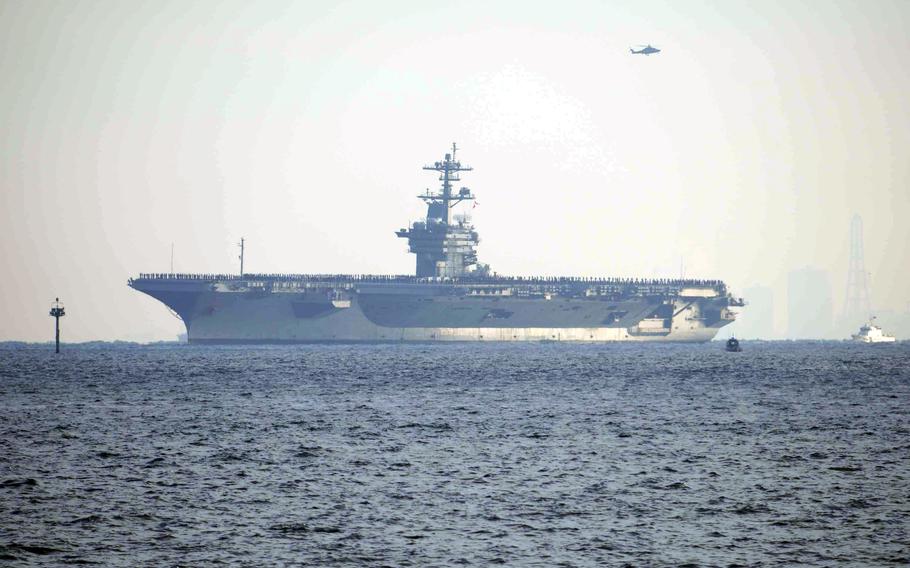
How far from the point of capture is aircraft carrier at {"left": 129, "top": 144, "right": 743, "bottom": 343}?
8062 centimetres

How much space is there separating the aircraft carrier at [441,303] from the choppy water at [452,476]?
109 feet

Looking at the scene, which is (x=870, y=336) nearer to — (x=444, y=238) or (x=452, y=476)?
(x=444, y=238)

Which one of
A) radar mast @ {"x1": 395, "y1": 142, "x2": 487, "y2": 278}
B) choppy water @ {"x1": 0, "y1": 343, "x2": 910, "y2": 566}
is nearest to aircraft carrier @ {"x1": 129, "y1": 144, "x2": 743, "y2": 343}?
radar mast @ {"x1": 395, "y1": 142, "x2": 487, "y2": 278}

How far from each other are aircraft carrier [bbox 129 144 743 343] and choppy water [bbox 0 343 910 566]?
33.1 metres

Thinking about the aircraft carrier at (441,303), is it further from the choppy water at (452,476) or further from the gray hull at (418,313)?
the choppy water at (452,476)

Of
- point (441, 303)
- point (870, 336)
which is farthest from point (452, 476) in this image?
point (870, 336)

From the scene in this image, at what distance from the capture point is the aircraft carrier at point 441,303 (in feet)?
265

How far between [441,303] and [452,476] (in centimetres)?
6121

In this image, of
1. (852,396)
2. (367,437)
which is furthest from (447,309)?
(367,437)

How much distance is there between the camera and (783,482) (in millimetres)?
23188

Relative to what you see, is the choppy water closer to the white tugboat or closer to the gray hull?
the gray hull

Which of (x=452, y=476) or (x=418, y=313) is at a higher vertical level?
(x=418, y=313)

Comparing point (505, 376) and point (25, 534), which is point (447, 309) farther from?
point (25, 534)

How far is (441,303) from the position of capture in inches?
3346
